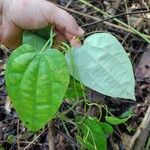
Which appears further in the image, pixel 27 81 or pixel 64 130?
pixel 64 130

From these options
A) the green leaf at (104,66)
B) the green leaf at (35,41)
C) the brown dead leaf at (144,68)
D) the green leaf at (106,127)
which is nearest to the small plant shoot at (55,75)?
the green leaf at (104,66)

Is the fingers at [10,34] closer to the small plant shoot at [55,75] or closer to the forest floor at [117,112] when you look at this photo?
the forest floor at [117,112]

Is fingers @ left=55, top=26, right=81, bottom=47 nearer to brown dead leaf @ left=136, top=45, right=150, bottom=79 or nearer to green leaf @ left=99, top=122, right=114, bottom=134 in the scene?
green leaf @ left=99, top=122, right=114, bottom=134

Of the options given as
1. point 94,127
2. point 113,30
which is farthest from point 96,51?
point 113,30

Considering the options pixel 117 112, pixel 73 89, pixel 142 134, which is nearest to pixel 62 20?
pixel 73 89

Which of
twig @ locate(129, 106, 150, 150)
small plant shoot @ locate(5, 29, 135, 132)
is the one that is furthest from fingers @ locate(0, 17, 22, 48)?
twig @ locate(129, 106, 150, 150)

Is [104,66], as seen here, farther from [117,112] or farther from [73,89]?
[117,112]

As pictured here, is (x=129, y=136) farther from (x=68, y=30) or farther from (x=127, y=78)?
(x=127, y=78)
